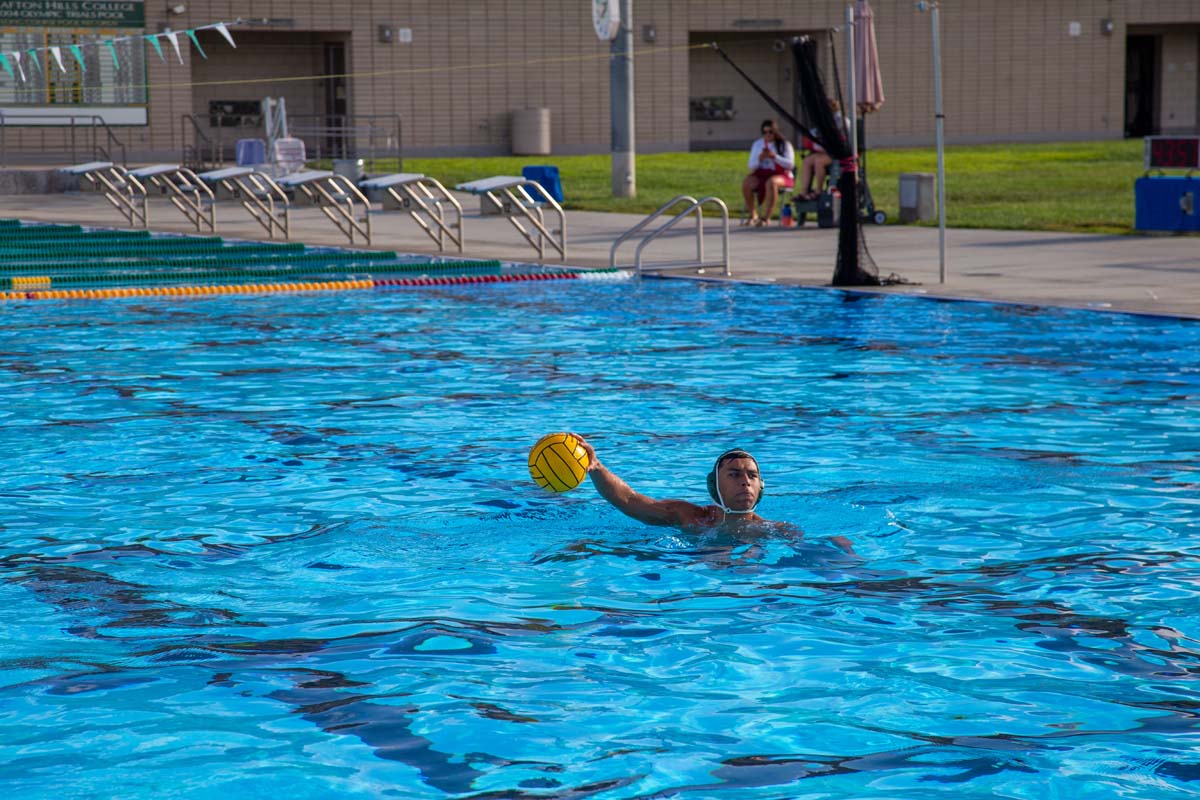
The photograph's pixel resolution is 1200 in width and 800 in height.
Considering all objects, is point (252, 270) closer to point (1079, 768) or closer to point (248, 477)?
point (248, 477)

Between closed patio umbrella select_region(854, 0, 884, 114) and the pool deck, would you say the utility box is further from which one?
closed patio umbrella select_region(854, 0, 884, 114)

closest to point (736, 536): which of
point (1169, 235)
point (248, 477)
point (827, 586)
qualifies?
point (827, 586)

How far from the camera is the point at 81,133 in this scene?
33.6 metres

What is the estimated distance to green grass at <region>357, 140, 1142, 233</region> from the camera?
20641 millimetres

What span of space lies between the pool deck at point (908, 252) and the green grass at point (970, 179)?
1325 mm

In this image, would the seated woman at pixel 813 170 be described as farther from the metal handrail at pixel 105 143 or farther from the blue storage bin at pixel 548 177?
the metal handrail at pixel 105 143

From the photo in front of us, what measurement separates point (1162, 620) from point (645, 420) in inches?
158

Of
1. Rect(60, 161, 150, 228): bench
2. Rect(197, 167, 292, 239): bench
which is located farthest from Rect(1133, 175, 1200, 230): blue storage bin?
Rect(60, 161, 150, 228): bench

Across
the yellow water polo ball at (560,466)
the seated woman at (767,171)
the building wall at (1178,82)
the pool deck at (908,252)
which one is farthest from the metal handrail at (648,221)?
the building wall at (1178,82)

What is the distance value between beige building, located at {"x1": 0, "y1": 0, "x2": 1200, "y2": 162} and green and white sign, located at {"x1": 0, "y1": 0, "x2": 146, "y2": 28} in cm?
4

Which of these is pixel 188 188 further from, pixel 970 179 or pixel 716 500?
pixel 716 500

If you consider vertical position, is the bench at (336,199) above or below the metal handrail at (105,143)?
below

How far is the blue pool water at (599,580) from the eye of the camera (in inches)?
158

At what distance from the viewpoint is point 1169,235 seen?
17875 mm
